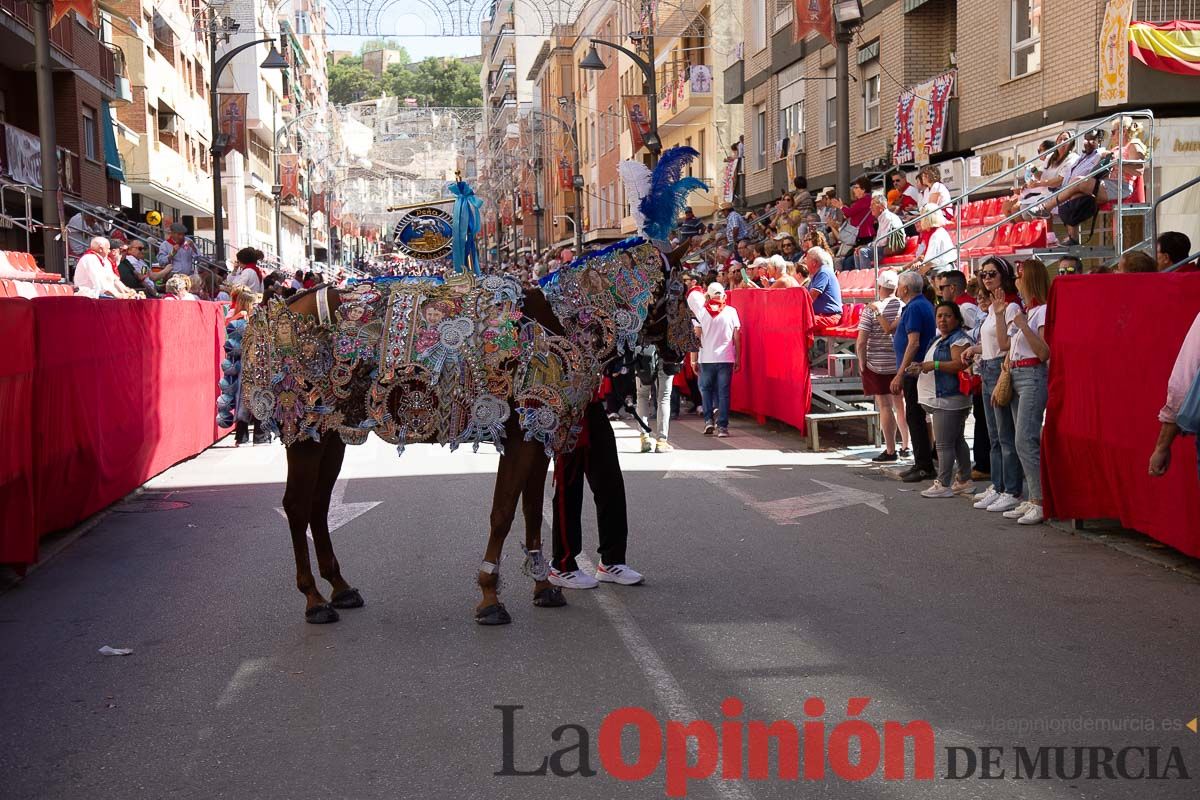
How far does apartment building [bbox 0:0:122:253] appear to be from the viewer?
27.2 meters

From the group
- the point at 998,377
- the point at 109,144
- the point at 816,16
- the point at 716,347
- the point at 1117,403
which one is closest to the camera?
the point at 1117,403

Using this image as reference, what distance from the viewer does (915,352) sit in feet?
39.4

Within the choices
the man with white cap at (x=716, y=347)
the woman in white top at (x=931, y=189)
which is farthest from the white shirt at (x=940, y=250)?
the man with white cap at (x=716, y=347)

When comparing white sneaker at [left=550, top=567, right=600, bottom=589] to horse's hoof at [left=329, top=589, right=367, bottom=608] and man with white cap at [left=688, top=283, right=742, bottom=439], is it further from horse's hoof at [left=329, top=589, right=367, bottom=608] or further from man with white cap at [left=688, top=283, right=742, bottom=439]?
man with white cap at [left=688, top=283, right=742, bottom=439]

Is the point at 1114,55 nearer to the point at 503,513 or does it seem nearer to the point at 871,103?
the point at 871,103

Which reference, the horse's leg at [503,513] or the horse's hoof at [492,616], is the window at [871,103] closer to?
the horse's leg at [503,513]

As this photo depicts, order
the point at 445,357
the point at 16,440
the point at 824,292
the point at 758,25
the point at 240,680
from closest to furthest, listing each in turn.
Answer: the point at 240,680
the point at 445,357
the point at 16,440
the point at 824,292
the point at 758,25

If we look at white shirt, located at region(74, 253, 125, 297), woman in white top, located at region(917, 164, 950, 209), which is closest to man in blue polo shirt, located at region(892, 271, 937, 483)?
woman in white top, located at region(917, 164, 950, 209)

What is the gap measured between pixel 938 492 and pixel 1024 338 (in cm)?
195

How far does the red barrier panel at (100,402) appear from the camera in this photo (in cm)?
909

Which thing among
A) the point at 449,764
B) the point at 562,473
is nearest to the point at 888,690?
the point at 449,764

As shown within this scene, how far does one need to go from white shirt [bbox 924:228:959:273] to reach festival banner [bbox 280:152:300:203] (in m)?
59.1

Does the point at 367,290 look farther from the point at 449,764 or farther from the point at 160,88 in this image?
the point at 160,88

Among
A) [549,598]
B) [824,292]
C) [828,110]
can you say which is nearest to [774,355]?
[824,292]
